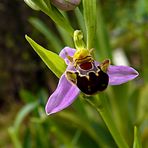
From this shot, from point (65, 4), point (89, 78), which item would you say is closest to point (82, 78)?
point (89, 78)

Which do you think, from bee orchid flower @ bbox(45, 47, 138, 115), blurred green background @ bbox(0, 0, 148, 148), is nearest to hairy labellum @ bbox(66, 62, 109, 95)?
bee orchid flower @ bbox(45, 47, 138, 115)

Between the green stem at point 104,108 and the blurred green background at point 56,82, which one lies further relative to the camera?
the blurred green background at point 56,82

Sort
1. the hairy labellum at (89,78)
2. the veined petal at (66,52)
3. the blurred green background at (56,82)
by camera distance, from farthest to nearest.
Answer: the blurred green background at (56,82), the veined petal at (66,52), the hairy labellum at (89,78)

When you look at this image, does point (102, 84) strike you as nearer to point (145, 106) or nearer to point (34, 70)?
point (145, 106)

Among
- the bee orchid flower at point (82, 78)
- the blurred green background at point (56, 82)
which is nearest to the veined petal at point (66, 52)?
the bee orchid flower at point (82, 78)

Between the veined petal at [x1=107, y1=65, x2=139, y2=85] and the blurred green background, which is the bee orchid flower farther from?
the blurred green background

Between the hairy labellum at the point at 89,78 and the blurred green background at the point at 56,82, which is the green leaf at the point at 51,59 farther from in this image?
the blurred green background at the point at 56,82

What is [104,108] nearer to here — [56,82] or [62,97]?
[62,97]

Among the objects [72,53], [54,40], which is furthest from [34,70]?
[72,53]
